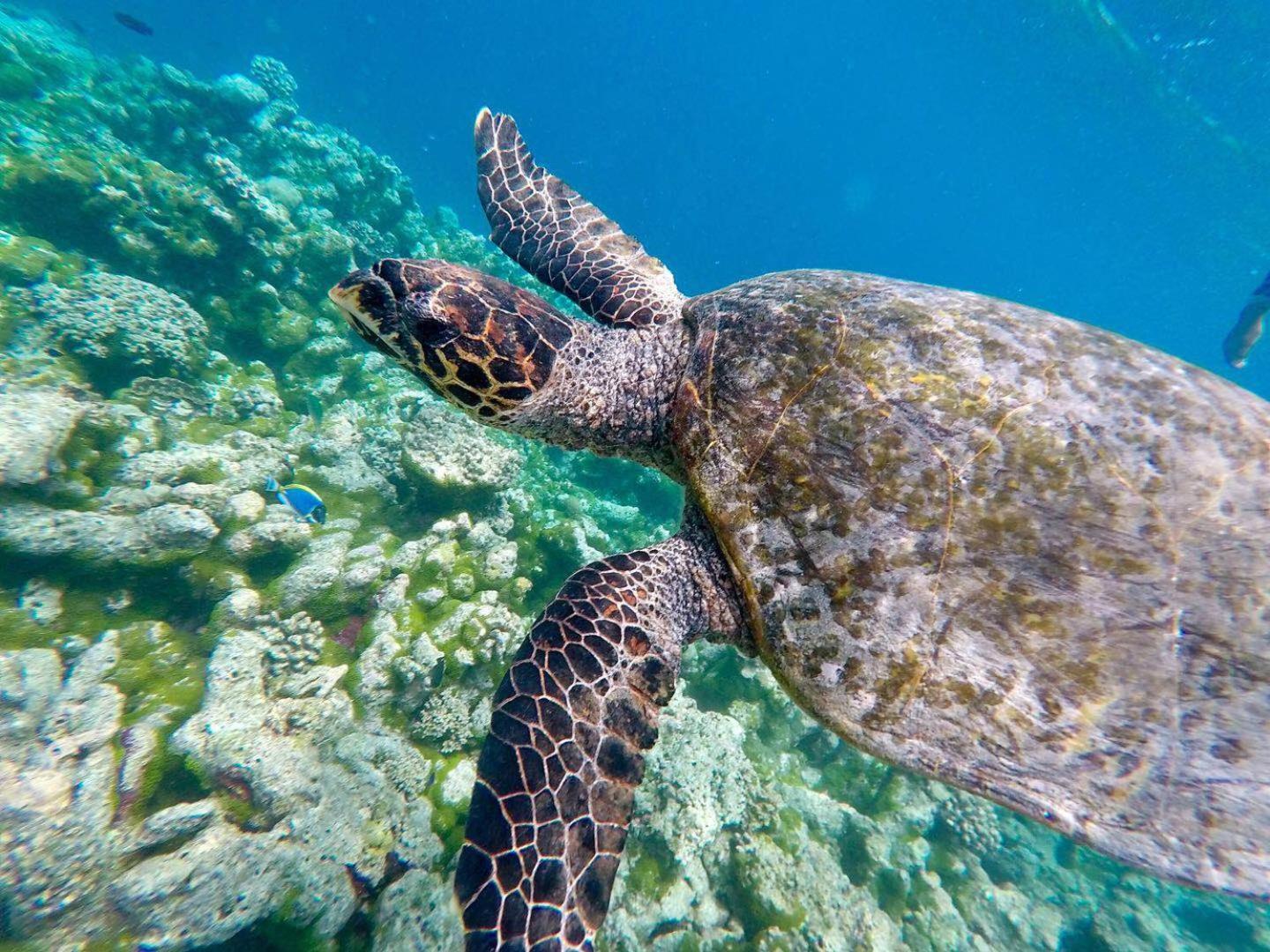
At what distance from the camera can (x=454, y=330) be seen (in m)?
2.68

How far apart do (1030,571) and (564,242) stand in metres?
3.74

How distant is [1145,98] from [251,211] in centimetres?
4725

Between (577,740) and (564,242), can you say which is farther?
(564,242)

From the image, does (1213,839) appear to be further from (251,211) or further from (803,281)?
(251,211)

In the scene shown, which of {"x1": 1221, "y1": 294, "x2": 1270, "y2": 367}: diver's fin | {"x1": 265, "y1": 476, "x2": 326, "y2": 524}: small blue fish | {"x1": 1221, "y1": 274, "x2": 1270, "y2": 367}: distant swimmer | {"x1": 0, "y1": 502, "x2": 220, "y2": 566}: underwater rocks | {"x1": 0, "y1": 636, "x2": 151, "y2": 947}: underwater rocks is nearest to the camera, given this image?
{"x1": 0, "y1": 636, "x2": 151, "y2": 947}: underwater rocks

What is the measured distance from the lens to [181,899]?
9.50ft

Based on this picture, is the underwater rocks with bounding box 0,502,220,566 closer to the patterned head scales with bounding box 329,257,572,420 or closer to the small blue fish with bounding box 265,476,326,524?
the small blue fish with bounding box 265,476,326,524

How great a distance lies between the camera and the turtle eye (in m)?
2.64

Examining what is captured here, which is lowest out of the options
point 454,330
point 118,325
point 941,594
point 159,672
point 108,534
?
point 159,672

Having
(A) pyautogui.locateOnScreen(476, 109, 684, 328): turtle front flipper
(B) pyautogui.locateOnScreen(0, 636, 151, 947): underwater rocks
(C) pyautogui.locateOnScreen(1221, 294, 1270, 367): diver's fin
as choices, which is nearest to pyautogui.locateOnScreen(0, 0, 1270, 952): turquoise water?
(B) pyautogui.locateOnScreen(0, 636, 151, 947): underwater rocks

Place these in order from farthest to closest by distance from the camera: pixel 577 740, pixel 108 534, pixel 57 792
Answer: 1. pixel 108 534
2. pixel 57 792
3. pixel 577 740

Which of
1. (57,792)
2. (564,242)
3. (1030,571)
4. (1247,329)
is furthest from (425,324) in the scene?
(1247,329)

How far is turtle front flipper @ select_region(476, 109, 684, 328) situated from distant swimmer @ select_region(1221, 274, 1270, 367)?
1262 cm

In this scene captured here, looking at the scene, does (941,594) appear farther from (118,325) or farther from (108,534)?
(118,325)
